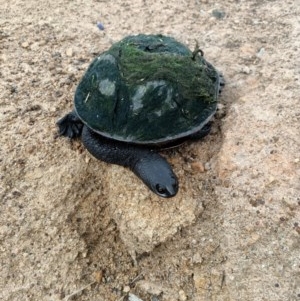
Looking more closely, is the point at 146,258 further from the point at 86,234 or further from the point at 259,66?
the point at 259,66

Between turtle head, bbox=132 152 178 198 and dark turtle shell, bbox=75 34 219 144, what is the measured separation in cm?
10

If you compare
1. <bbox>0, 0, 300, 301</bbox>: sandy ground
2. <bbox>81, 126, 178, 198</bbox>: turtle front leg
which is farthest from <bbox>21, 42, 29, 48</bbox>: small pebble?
<bbox>81, 126, 178, 198</bbox>: turtle front leg

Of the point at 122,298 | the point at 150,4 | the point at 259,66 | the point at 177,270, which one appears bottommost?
the point at 122,298

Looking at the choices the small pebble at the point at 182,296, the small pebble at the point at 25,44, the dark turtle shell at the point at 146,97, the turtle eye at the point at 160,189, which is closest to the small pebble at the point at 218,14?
the dark turtle shell at the point at 146,97

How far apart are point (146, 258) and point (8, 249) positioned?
2.37 feet

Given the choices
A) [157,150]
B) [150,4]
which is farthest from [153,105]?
[150,4]

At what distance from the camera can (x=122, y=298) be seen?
2406 millimetres

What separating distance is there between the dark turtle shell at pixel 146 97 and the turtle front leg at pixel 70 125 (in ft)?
0.37

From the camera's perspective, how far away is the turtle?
2.42m

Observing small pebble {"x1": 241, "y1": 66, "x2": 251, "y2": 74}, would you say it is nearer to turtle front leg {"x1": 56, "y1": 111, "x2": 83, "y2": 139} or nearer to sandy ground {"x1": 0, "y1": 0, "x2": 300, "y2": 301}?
sandy ground {"x1": 0, "y1": 0, "x2": 300, "y2": 301}

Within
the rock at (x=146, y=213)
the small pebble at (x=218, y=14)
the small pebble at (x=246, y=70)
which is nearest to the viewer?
the rock at (x=146, y=213)

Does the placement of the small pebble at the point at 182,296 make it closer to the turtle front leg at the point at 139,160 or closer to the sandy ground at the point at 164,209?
the sandy ground at the point at 164,209

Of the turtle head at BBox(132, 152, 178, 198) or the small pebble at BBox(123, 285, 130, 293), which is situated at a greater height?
the turtle head at BBox(132, 152, 178, 198)

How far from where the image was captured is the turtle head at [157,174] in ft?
7.60
